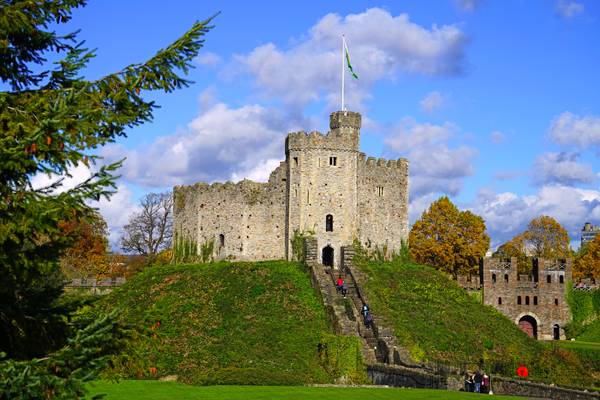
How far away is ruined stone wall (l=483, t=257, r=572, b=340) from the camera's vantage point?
74.9 metres

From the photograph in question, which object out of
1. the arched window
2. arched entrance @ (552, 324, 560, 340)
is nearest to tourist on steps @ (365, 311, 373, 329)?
the arched window

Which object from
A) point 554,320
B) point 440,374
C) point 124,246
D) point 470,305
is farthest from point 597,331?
point 124,246

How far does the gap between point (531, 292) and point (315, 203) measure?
29383 mm

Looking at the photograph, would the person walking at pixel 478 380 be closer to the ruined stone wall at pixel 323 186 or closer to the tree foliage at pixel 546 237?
the ruined stone wall at pixel 323 186

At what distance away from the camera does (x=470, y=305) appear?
53.2 m

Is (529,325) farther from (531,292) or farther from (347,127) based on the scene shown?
(347,127)

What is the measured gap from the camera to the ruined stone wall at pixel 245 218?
57656 mm

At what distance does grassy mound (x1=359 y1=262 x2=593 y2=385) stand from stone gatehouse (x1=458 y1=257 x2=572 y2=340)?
2018cm

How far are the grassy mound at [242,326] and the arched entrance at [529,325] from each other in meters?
31.7

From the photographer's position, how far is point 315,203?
184 feet

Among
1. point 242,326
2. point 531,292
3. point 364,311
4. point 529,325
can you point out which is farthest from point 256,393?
point 529,325

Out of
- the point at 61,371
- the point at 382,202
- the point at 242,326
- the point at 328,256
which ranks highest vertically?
the point at 382,202

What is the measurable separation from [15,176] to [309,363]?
27755 millimetres

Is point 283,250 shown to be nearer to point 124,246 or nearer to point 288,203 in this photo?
point 288,203
